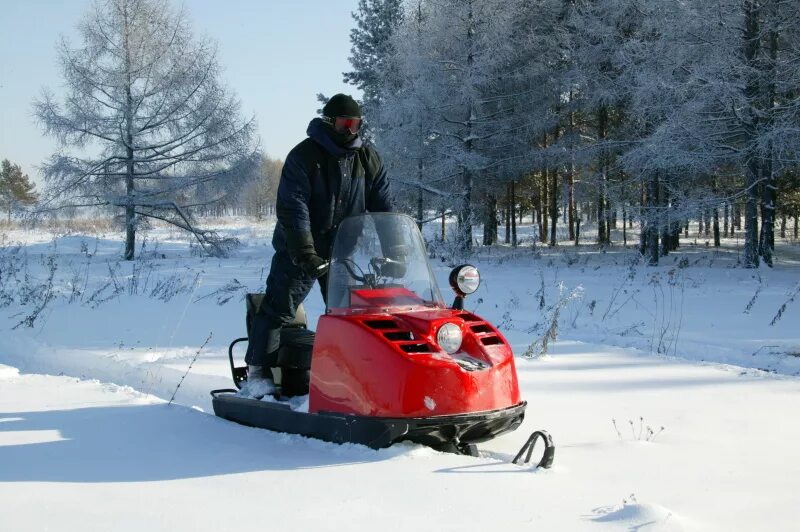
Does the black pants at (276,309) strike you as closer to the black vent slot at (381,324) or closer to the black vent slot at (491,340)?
the black vent slot at (381,324)

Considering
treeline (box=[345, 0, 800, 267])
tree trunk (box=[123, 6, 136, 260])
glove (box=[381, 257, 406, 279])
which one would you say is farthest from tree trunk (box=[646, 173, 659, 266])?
glove (box=[381, 257, 406, 279])

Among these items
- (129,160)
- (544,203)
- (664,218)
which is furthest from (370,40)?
(664,218)

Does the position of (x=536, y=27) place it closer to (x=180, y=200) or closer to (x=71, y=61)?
(x=180, y=200)

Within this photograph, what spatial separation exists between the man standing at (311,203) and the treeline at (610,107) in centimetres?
1338

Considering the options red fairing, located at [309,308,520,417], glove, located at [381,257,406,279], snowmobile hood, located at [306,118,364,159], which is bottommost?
red fairing, located at [309,308,520,417]

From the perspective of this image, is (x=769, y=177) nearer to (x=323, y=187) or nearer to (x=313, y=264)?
(x=323, y=187)

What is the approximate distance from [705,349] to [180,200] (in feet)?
64.4

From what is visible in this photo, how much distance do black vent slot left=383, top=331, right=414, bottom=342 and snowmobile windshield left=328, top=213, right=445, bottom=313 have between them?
0.34 meters

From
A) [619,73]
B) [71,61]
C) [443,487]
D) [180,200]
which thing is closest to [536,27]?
[619,73]

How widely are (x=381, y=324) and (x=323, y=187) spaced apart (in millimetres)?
1154

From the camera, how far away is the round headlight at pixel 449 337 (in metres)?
3.79

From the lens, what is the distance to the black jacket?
14.5 feet

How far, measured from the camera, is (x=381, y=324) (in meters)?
3.82

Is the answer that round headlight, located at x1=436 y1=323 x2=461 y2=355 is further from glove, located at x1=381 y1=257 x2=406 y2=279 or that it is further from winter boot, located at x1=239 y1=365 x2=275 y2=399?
winter boot, located at x1=239 y1=365 x2=275 y2=399
